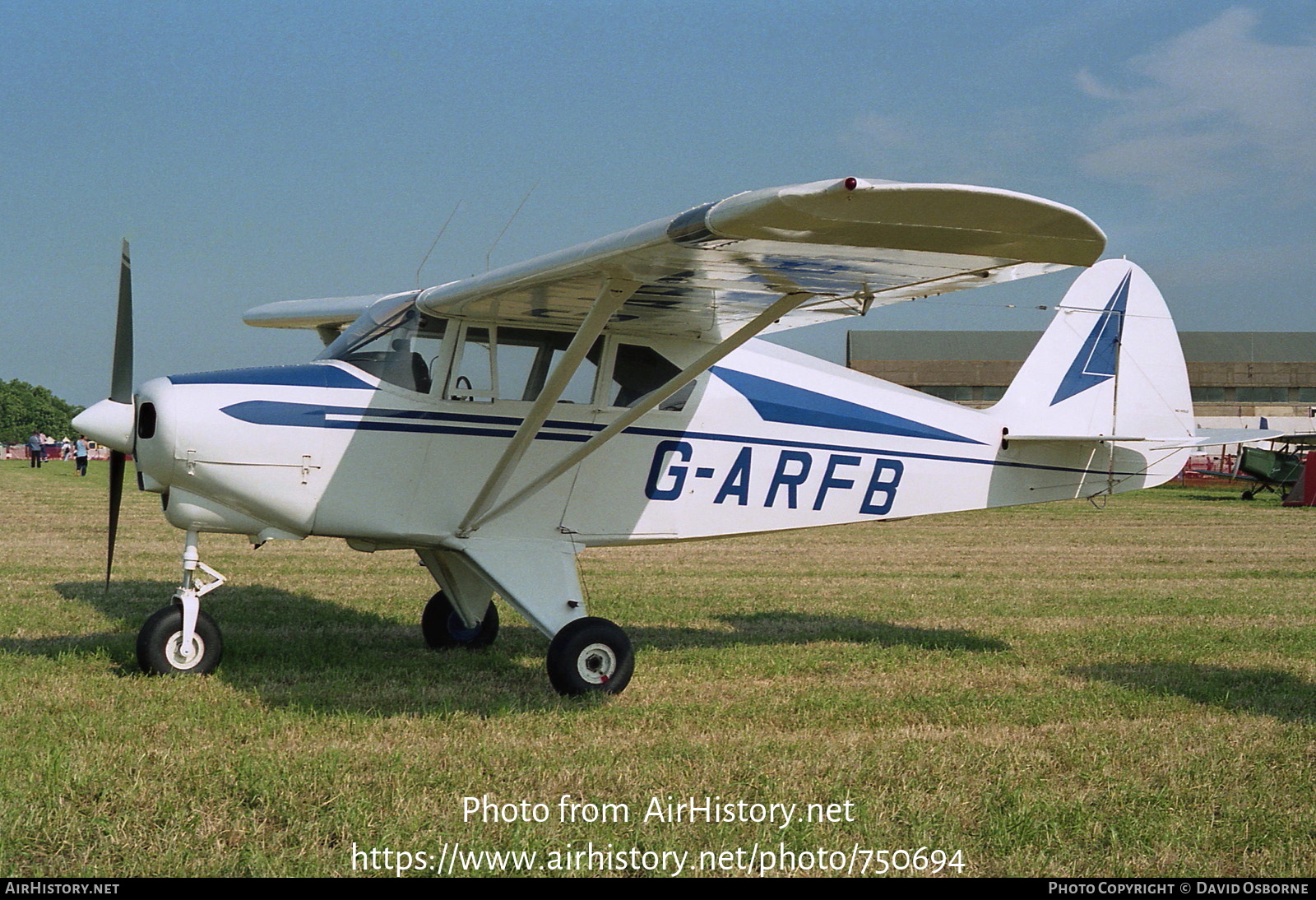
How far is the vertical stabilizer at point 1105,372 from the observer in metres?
8.87

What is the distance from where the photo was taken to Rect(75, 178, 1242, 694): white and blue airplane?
5664 millimetres

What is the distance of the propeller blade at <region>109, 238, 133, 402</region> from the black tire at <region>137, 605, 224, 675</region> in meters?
1.32

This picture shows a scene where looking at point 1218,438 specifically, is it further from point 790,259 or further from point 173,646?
point 173,646

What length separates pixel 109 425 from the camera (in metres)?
6.36

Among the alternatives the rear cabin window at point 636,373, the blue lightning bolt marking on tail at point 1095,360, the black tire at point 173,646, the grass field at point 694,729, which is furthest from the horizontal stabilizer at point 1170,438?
the black tire at point 173,646

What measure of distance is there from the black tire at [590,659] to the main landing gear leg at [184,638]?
2.03 m

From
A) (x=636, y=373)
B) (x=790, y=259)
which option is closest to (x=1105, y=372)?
(x=636, y=373)

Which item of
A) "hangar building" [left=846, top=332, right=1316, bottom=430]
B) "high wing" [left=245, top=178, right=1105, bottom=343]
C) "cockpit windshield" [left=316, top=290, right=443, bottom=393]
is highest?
"hangar building" [left=846, top=332, right=1316, bottom=430]

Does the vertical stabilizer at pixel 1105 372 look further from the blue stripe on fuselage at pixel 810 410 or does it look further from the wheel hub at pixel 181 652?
the wheel hub at pixel 181 652

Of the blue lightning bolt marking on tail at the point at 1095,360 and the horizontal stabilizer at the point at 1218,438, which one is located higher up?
the blue lightning bolt marking on tail at the point at 1095,360

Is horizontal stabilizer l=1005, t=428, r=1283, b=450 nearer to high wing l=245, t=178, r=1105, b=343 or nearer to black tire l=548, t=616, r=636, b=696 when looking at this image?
high wing l=245, t=178, r=1105, b=343

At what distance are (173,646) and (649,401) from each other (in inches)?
121

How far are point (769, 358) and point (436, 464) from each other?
8.16 feet

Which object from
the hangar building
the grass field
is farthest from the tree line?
the grass field
